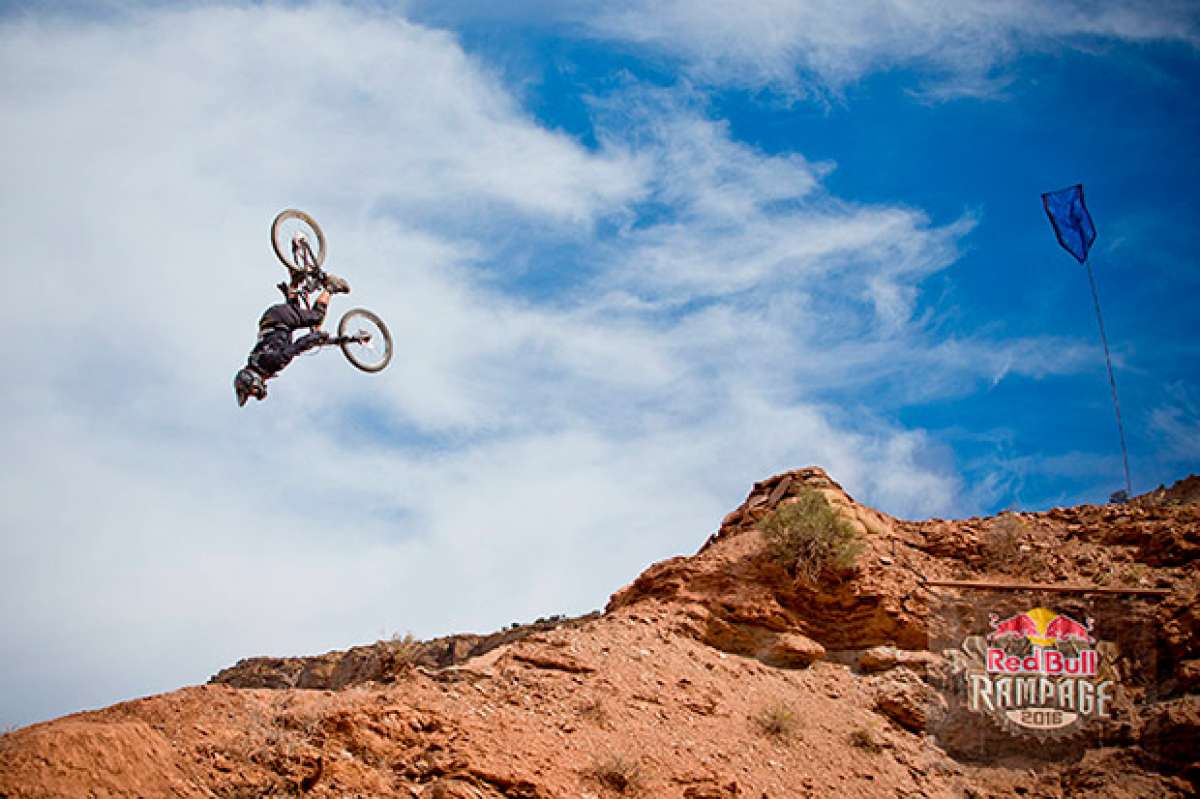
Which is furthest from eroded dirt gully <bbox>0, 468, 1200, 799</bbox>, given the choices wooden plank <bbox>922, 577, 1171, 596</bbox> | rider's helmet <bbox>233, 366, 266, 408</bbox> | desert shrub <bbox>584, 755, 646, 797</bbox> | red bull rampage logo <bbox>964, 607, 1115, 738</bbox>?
rider's helmet <bbox>233, 366, 266, 408</bbox>

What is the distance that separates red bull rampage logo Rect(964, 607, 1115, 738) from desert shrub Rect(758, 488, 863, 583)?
2.82 metres

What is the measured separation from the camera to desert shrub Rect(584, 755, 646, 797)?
1309 centimetres

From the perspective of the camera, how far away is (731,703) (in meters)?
16.5

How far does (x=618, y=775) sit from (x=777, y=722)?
3.92 metres

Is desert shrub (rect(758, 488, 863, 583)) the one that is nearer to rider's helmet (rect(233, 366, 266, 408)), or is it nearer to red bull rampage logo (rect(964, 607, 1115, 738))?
red bull rampage logo (rect(964, 607, 1115, 738))

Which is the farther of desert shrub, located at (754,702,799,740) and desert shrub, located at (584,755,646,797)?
desert shrub, located at (754,702,799,740)

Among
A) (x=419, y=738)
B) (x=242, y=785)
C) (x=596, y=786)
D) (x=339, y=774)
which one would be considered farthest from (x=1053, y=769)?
(x=242, y=785)

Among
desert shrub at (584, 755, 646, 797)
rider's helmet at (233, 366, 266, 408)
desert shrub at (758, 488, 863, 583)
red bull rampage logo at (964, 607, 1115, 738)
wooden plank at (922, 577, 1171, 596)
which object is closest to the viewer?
desert shrub at (584, 755, 646, 797)

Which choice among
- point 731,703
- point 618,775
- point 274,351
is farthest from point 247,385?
point 731,703

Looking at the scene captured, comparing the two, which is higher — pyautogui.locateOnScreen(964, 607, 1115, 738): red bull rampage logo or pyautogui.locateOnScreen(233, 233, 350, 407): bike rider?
pyautogui.locateOnScreen(233, 233, 350, 407): bike rider

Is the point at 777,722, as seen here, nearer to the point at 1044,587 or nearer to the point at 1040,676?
the point at 1040,676

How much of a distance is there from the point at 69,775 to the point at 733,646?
11.5m

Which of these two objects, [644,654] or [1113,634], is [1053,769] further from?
[644,654]

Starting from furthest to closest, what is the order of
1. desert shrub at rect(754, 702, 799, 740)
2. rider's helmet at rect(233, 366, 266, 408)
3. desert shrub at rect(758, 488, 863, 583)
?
desert shrub at rect(758, 488, 863, 583), desert shrub at rect(754, 702, 799, 740), rider's helmet at rect(233, 366, 266, 408)
